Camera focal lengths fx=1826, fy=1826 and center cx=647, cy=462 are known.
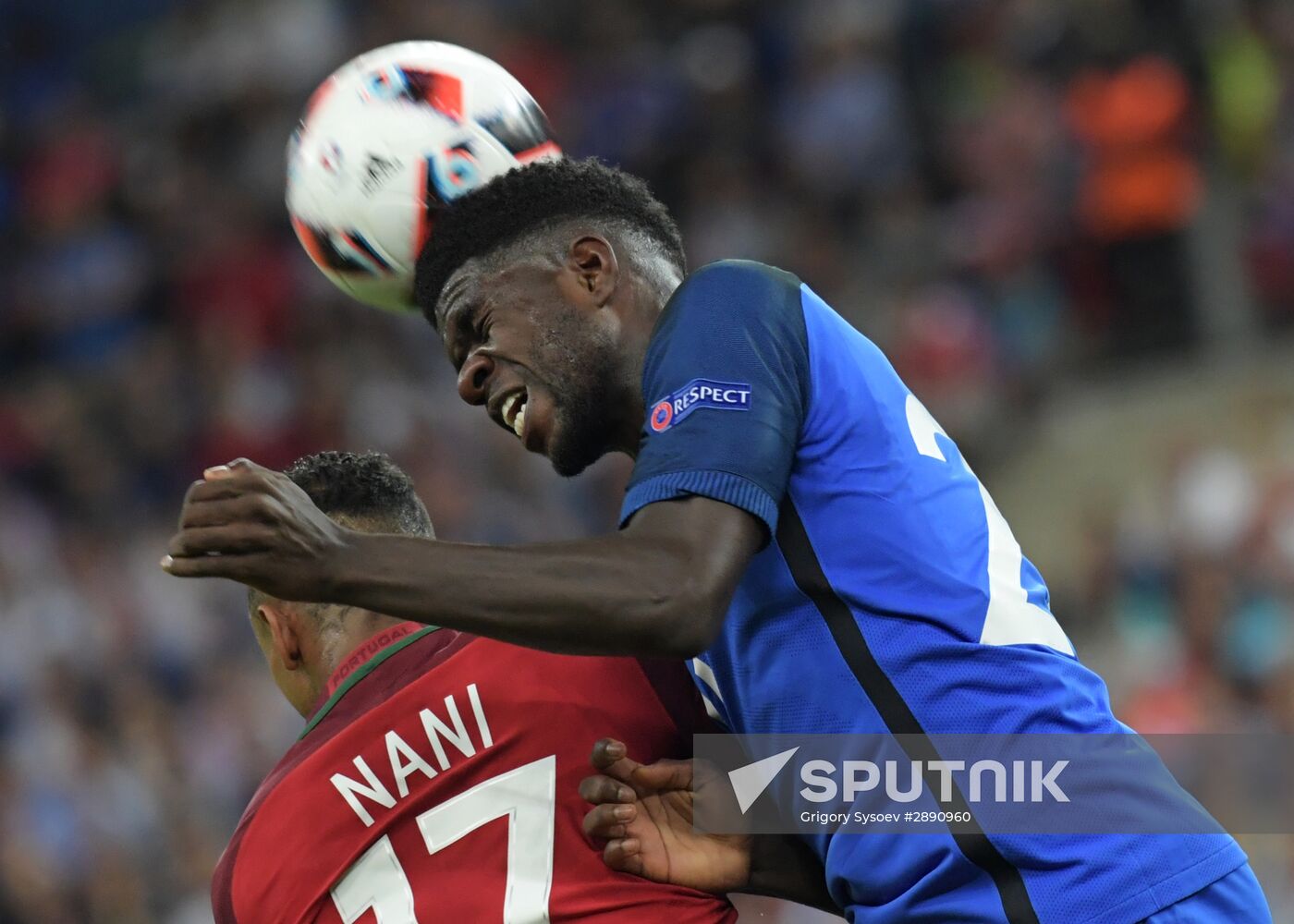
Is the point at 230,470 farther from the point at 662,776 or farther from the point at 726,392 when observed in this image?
the point at 662,776

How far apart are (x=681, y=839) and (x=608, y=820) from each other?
19 centimetres

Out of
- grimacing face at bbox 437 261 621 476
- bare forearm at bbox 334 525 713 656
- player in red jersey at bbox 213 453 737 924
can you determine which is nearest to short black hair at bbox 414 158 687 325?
grimacing face at bbox 437 261 621 476

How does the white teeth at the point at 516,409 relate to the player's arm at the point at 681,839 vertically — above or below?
above

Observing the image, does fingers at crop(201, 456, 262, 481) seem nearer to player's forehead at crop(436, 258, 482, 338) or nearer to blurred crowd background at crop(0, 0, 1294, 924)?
player's forehead at crop(436, 258, 482, 338)

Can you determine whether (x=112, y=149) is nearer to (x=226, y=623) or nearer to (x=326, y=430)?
(x=326, y=430)

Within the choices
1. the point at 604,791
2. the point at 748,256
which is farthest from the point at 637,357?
the point at 748,256

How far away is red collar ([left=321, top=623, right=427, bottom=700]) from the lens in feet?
10.8

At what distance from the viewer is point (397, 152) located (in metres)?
3.21

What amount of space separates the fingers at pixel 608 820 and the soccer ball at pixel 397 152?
38.5 inches

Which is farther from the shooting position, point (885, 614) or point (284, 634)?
point (284, 634)

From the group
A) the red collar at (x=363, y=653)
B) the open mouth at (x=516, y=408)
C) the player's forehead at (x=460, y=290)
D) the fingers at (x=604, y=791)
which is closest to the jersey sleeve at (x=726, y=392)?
the open mouth at (x=516, y=408)

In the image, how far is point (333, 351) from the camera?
35.4 feet

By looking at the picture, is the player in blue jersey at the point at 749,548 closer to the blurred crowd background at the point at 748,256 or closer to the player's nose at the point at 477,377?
the player's nose at the point at 477,377

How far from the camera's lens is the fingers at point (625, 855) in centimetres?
312
